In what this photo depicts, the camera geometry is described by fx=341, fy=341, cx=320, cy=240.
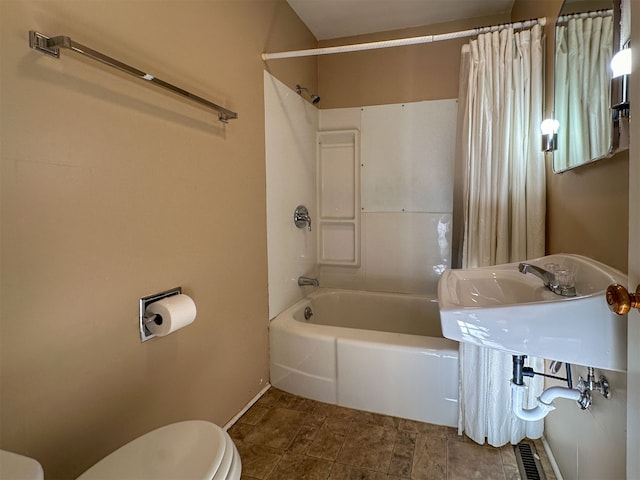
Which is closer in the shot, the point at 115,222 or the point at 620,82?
the point at 620,82

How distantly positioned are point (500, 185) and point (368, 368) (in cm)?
120

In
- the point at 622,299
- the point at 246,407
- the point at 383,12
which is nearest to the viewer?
the point at 622,299

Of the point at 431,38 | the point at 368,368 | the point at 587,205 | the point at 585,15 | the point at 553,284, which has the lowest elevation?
the point at 368,368

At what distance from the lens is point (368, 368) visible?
1.89m

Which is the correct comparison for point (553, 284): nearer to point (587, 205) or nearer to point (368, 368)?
point (587, 205)

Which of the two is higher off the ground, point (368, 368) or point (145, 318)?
point (145, 318)

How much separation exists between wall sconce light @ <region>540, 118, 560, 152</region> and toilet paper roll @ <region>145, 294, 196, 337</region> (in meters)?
1.70

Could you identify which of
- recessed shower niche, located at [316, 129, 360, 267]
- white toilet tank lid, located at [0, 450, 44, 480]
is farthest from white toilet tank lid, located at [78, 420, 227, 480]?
recessed shower niche, located at [316, 129, 360, 267]

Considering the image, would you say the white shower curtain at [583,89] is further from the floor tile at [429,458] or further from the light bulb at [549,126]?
the floor tile at [429,458]

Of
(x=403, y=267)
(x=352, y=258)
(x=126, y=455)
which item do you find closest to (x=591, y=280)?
(x=126, y=455)

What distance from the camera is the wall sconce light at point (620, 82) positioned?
2.98 feet

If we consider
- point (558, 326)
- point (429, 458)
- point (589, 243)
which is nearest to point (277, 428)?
point (429, 458)

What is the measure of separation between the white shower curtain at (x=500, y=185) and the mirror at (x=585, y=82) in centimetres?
19

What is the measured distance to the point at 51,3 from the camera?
96cm
